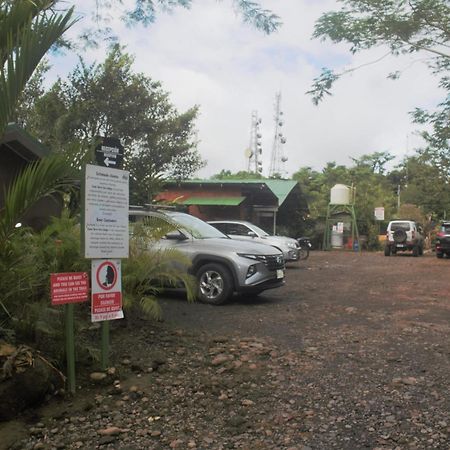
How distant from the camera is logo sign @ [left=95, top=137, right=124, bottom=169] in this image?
16.8 ft

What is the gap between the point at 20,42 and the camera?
15.2ft

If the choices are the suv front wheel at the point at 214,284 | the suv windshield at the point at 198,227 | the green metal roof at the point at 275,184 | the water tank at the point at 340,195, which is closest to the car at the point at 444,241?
the green metal roof at the point at 275,184

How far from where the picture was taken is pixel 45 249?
576cm

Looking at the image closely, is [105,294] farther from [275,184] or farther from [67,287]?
[275,184]

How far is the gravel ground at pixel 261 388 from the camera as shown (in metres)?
4.11

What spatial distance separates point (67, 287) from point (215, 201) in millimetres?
23729

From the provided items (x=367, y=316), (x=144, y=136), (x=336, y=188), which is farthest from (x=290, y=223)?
(x=367, y=316)

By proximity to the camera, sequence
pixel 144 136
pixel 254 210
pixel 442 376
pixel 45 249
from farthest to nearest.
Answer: pixel 254 210
pixel 144 136
pixel 45 249
pixel 442 376

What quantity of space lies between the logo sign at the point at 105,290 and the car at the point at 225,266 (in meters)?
3.87

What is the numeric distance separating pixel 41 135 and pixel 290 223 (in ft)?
58.4

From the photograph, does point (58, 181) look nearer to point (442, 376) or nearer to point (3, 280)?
point (3, 280)

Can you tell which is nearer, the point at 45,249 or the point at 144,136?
the point at 45,249

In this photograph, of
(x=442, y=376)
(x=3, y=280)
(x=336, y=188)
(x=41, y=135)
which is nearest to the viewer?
(x=3, y=280)

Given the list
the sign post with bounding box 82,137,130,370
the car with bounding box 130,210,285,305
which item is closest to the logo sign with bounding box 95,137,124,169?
the sign post with bounding box 82,137,130,370
